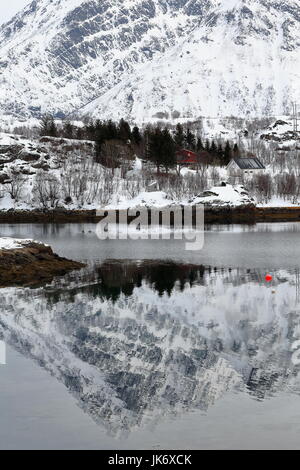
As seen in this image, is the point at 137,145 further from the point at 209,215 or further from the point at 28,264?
the point at 28,264

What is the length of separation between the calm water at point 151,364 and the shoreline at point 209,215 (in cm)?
7897

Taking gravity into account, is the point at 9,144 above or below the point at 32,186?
above

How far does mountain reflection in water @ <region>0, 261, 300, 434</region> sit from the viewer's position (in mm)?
17688

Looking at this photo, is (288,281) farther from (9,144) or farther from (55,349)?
(9,144)

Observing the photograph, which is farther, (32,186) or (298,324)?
(32,186)

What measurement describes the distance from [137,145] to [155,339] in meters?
135

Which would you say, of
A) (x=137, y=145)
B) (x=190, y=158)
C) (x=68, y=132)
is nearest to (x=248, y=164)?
(x=190, y=158)

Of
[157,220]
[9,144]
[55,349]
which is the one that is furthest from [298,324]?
[9,144]

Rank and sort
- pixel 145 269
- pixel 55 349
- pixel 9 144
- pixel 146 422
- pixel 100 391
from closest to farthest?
pixel 146 422 → pixel 100 391 → pixel 55 349 → pixel 145 269 → pixel 9 144

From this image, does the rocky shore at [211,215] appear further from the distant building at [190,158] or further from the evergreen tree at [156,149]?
the distant building at [190,158]

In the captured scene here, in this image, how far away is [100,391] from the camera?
17953mm

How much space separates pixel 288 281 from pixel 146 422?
22.3 meters

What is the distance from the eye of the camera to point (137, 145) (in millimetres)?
155625
